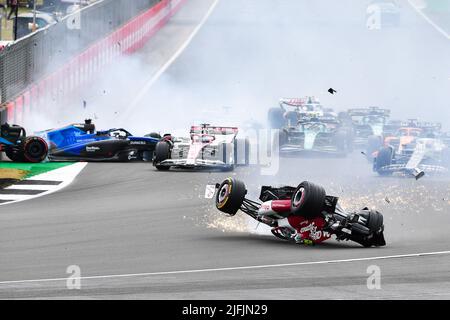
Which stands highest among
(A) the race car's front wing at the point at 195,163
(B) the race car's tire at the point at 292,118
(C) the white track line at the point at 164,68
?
(C) the white track line at the point at 164,68

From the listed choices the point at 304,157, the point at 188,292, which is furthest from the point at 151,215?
the point at 304,157

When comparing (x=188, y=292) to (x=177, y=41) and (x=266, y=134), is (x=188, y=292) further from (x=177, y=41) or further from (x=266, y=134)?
(x=177, y=41)

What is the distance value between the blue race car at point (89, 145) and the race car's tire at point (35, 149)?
0.46m

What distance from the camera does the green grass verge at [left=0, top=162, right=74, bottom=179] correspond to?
88.0ft

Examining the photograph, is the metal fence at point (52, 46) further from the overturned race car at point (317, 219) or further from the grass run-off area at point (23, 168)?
the overturned race car at point (317, 219)

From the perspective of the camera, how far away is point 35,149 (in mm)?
28375

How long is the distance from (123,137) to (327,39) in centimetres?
3469

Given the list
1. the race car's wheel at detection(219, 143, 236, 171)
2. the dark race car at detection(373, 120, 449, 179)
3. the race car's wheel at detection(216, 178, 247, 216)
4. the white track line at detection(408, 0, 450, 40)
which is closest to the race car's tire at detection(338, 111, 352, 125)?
the dark race car at detection(373, 120, 449, 179)

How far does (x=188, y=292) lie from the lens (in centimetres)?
1177

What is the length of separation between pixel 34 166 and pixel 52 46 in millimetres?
10627

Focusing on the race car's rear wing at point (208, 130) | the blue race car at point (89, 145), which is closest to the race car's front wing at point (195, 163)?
the race car's rear wing at point (208, 130)

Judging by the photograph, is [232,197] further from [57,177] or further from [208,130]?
[208,130]

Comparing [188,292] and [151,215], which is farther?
[151,215]

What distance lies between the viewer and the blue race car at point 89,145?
28.9m
